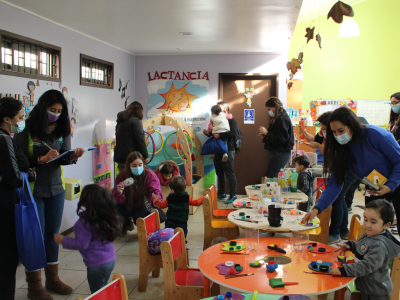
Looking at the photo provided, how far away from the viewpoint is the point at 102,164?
5.16 meters

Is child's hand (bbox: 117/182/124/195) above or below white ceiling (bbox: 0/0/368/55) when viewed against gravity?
below

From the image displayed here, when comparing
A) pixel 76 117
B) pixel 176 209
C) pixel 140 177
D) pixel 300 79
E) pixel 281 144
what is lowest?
pixel 176 209

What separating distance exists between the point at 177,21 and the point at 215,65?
2376 millimetres

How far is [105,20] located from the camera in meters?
4.01

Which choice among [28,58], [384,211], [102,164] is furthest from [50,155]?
[102,164]

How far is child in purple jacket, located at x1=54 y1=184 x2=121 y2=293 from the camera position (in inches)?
85.9

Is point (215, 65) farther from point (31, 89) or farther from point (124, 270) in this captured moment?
point (124, 270)

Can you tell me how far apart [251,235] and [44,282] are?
2.06m

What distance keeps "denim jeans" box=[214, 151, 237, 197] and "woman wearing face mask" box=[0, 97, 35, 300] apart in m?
4.03

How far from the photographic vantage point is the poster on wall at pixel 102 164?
496 cm

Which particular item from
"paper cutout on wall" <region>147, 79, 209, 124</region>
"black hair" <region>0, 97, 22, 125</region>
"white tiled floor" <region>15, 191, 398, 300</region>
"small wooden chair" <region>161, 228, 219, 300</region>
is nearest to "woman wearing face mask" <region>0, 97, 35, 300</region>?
"black hair" <region>0, 97, 22, 125</region>

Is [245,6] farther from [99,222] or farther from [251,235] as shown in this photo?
[99,222]

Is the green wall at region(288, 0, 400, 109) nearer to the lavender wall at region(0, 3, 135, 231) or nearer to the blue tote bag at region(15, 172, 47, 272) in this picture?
the lavender wall at region(0, 3, 135, 231)

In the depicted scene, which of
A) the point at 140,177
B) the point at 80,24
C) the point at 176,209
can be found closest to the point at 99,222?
the point at 176,209
